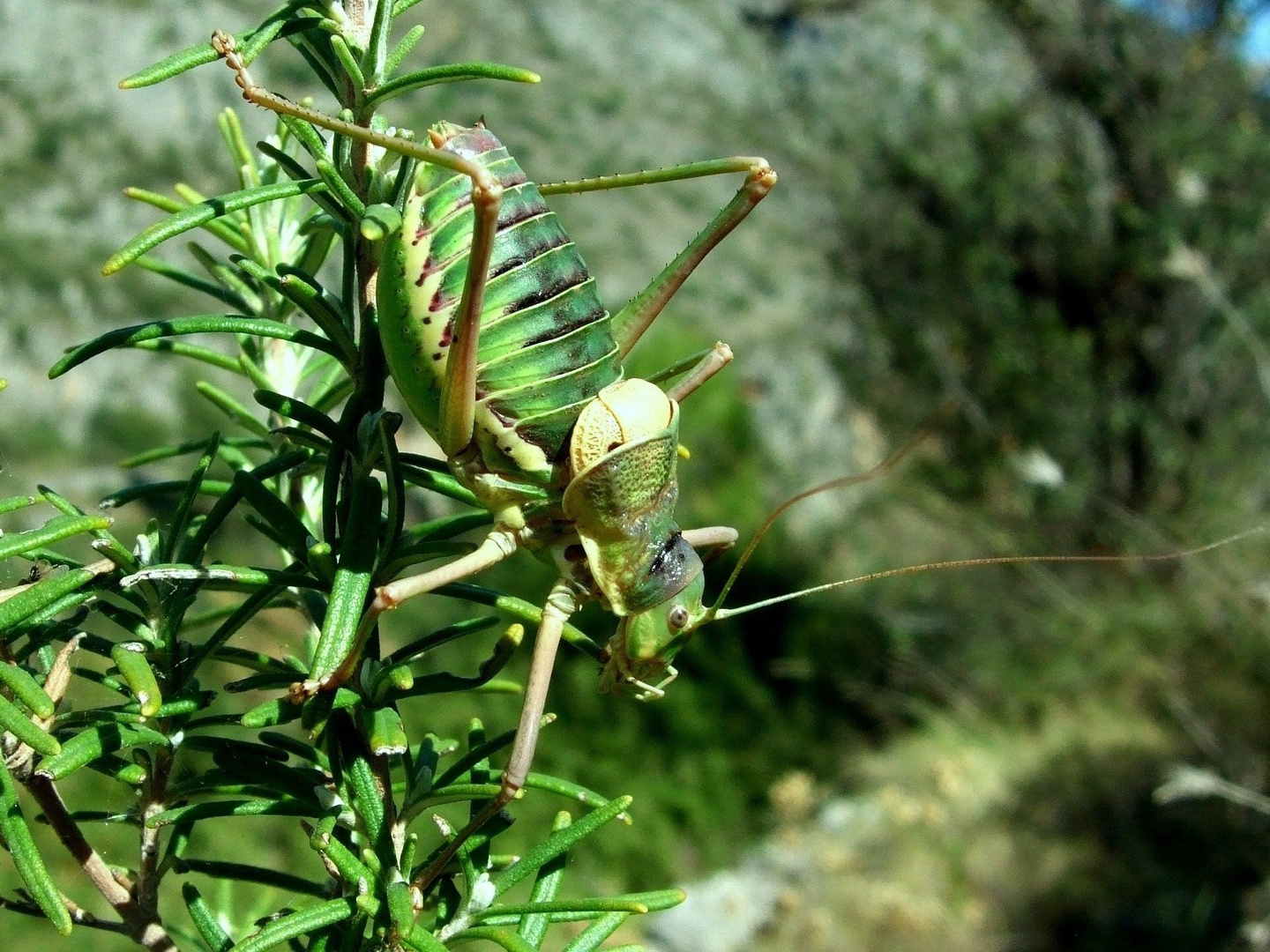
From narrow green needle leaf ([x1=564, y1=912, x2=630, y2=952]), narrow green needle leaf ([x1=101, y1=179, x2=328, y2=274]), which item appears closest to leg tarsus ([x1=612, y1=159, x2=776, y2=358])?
narrow green needle leaf ([x1=101, y1=179, x2=328, y2=274])

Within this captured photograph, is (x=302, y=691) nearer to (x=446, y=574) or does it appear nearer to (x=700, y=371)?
(x=446, y=574)

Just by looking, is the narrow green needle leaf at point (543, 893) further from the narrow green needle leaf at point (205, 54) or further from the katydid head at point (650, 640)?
the narrow green needle leaf at point (205, 54)

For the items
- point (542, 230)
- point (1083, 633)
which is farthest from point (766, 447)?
point (542, 230)

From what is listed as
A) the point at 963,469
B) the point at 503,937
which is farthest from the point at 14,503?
the point at 963,469

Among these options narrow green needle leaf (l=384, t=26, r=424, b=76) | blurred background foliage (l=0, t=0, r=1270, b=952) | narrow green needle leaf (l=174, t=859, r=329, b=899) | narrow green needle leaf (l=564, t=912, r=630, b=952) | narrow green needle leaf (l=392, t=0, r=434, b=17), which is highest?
narrow green needle leaf (l=392, t=0, r=434, b=17)

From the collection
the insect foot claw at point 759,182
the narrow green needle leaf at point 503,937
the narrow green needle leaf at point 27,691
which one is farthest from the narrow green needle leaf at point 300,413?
the insect foot claw at point 759,182

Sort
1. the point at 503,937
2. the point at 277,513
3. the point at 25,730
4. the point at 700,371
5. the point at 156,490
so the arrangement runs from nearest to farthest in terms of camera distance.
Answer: the point at 25,730
the point at 503,937
the point at 277,513
the point at 156,490
the point at 700,371

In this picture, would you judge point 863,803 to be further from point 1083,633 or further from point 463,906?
point 463,906

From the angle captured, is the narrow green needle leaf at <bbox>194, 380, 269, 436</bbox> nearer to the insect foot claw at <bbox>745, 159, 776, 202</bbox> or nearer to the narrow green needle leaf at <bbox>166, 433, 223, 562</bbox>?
the narrow green needle leaf at <bbox>166, 433, 223, 562</bbox>
